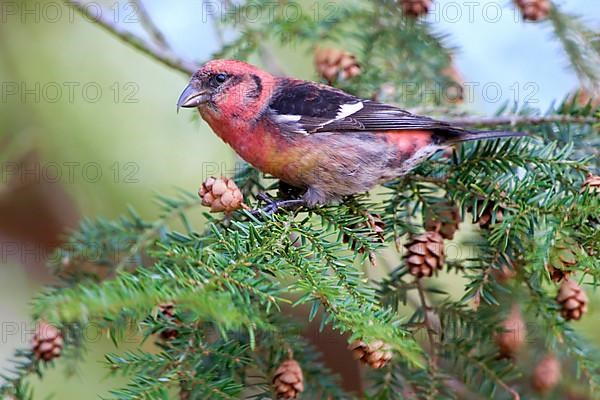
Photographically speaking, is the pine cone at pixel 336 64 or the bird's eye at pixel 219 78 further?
the pine cone at pixel 336 64

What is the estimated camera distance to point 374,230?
1.92 metres

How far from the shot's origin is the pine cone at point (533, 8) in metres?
2.44

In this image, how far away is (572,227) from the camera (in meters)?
1.70

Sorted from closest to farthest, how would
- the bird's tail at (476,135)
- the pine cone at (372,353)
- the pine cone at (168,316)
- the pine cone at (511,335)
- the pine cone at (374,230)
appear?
the pine cone at (372,353) < the pine cone at (168,316) < the pine cone at (374,230) < the pine cone at (511,335) < the bird's tail at (476,135)

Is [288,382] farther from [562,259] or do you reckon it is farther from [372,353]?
[562,259]

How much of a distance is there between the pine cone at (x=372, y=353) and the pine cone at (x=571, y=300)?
62 centimetres

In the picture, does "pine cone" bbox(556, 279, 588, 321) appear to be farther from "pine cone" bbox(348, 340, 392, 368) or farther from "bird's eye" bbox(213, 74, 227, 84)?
"bird's eye" bbox(213, 74, 227, 84)

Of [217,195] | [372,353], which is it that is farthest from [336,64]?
[372,353]

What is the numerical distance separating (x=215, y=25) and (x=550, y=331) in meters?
1.79

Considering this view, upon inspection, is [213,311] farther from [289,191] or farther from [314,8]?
[314,8]

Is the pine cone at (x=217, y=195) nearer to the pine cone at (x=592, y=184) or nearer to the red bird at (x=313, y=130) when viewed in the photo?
the red bird at (x=313, y=130)

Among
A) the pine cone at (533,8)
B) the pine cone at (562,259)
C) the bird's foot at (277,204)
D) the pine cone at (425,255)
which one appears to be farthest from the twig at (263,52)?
the pine cone at (562,259)

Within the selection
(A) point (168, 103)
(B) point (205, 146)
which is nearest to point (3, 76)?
(A) point (168, 103)

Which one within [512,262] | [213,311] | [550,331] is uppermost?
[213,311]
